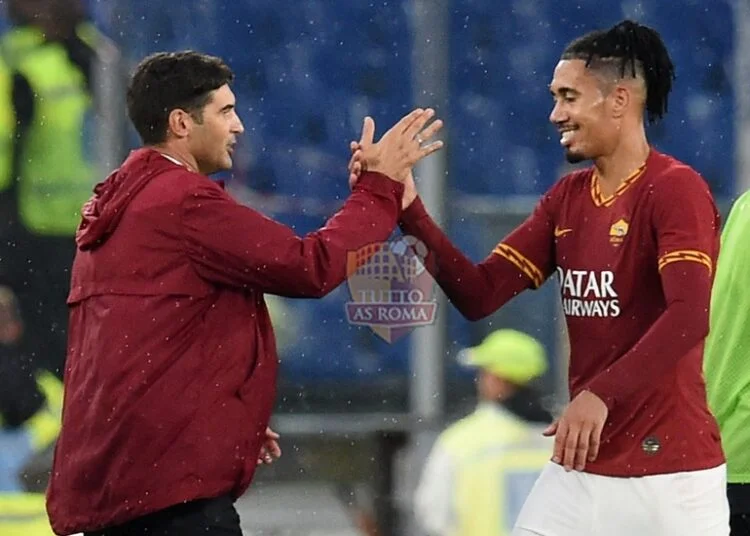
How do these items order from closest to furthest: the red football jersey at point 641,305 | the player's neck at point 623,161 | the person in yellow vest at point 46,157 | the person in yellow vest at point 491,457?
the red football jersey at point 641,305 → the player's neck at point 623,161 → the person in yellow vest at point 491,457 → the person in yellow vest at point 46,157

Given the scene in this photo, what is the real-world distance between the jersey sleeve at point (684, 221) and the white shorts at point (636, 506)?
0.40 meters

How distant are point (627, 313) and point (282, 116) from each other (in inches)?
127

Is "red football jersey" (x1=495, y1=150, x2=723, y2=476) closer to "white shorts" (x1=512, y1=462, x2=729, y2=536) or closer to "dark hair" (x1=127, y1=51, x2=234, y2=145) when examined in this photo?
"white shorts" (x1=512, y1=462, x2=729, y2=536)

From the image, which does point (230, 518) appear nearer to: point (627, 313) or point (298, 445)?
point (627, 313)

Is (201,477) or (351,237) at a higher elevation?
(351,237)

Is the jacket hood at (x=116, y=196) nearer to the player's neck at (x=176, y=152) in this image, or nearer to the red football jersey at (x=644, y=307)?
the player's neck at (x=176, y=152)

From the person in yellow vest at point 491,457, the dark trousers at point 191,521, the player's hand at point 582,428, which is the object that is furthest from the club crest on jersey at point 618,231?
the person in yellow vest at point 491,457

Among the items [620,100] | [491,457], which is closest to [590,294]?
[620,100]

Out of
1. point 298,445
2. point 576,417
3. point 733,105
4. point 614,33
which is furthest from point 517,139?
point 576,417

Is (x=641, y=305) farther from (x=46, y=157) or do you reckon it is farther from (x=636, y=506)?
(x=46, y=157)

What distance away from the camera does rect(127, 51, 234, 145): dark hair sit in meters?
3.12

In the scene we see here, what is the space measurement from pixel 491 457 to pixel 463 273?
74.7 inches

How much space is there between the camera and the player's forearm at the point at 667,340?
2994 millimetres

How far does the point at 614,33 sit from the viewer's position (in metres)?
3.32
